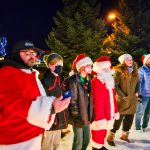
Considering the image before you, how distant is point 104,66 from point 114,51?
52.3ft

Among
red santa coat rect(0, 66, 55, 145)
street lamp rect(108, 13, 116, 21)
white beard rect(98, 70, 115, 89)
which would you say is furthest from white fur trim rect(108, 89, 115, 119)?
street lamp rect(108, 13, 116, 21)

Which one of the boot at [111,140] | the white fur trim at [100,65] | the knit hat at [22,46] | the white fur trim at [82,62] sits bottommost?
the boot at [111,140]

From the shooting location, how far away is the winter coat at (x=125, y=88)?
24.2 feet

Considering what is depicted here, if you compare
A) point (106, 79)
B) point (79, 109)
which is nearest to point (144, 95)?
point (106, 79)

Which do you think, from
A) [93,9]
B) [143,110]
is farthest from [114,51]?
[143,110]

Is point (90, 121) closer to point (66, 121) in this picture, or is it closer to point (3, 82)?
point (66, 121)

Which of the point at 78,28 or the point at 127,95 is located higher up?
the point at 78,28

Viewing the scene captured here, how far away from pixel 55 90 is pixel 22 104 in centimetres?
231

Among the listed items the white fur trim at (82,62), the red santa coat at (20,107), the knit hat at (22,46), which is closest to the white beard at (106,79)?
the white fur trim at (82,62)

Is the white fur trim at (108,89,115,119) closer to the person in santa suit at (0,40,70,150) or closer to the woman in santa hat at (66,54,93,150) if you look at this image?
the woman in santa hat at (66,54,93,150)

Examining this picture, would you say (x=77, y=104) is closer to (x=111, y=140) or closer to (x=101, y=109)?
(x=101, y=109)

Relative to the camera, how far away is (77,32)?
19500 mm

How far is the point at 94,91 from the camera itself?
20.7 feet

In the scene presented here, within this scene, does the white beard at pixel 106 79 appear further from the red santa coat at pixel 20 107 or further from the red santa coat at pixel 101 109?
the red santa coat at pixel 20 107
